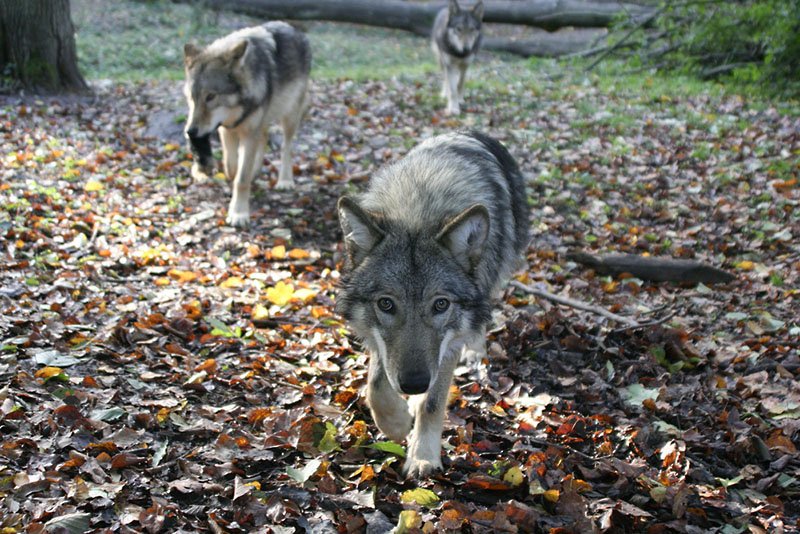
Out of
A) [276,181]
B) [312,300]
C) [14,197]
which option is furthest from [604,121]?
[14,197]

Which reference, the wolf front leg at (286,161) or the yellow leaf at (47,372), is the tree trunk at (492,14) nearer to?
the wolf front leg at (286,161)

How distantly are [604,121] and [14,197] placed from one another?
Result: 8647 mm

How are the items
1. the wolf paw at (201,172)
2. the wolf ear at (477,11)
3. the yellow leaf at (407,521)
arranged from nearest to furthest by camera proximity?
the yellow leaf at (407,521) → the wolf paw at (201,172) → the wolf ear at (477,11)

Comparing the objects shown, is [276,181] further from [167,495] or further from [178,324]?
[167,495]

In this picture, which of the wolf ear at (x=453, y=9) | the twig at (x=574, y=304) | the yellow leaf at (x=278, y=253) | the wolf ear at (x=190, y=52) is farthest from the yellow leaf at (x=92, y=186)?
the wolf ear at (x=453, y=9)

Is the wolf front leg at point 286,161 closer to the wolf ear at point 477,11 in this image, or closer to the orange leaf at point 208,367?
the orange leaf at point 208,367

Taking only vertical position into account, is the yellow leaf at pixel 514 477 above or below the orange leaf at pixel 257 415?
above

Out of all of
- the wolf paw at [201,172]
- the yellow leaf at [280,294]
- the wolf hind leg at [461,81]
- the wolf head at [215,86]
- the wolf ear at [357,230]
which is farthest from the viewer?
the wolf hind leg at [461,81]

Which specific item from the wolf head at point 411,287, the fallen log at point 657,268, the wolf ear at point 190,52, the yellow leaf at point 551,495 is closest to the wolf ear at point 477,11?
the wolf ear at point 190,52

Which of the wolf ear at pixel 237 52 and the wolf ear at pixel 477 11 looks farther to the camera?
the wolf ear at pixel 477 11

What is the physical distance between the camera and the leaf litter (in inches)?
121

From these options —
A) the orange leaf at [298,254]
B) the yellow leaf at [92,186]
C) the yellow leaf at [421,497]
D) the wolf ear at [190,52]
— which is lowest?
the orange leaf at [298,254]

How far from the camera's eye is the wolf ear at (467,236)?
325 cm

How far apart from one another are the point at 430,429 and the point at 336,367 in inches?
45.4
